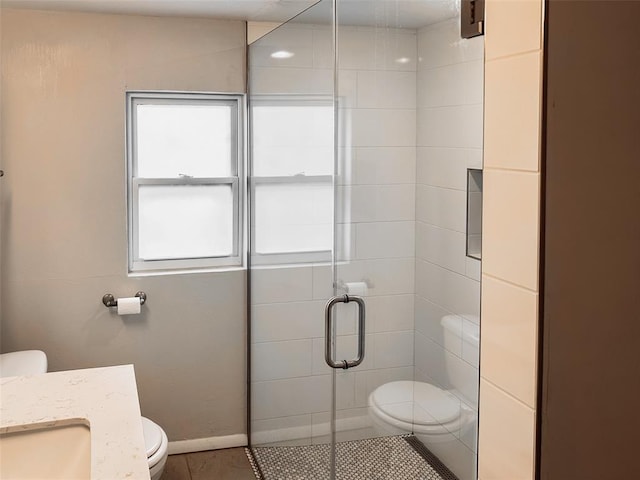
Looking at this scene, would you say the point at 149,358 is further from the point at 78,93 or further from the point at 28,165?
the point at 78,93

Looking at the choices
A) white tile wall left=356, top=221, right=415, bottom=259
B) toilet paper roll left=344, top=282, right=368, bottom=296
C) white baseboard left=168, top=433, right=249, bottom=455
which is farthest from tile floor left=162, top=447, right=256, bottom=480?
white tile wall left=356, top=221, right=415, bottom=259

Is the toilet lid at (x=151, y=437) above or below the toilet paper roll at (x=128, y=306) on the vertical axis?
below

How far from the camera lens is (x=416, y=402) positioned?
1.87 metres

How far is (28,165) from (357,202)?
182cm

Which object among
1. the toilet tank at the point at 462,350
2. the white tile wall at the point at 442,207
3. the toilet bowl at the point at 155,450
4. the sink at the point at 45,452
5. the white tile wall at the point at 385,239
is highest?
the white tile wall at the point at 442,207

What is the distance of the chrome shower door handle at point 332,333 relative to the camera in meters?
2.18

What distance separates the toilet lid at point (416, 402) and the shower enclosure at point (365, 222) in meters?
0.01

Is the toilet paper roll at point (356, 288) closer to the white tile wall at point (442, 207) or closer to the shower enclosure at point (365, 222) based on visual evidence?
the shower enclosure at point (365, 222)

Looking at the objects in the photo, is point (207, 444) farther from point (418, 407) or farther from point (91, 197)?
point (418, 407)

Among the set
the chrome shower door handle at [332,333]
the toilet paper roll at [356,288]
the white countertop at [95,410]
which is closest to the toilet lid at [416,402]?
the chrome shower door handle at [332,333]

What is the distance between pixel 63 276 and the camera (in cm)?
335

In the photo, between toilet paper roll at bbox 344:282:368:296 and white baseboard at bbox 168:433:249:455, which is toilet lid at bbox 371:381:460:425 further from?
white baseboard at bbox 168:433:249:455

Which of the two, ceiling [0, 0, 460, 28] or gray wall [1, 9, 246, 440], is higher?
ceiling [0, 0, 460, 28]

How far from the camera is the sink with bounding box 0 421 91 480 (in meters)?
1.57
